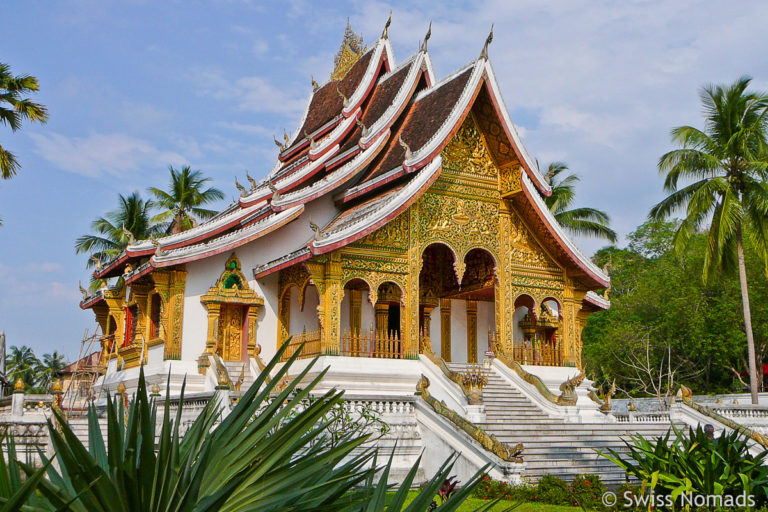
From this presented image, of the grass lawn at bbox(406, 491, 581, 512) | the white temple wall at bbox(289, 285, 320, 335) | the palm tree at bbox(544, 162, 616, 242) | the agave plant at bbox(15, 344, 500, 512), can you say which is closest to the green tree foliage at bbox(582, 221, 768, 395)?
the palm tree at bbox(544, 162, 616, 242)

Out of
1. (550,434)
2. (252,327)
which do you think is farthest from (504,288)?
(252,327)

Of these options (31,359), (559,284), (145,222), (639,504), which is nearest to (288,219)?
(559,284)

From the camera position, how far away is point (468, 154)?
16312mm

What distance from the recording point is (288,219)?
14.9 metres

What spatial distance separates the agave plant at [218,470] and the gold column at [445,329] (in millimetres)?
14669

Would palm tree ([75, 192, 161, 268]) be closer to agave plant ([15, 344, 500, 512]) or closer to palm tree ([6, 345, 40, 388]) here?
agave plant ([15, 344, 500, 512])

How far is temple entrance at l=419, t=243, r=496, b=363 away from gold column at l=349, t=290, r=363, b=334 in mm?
1792

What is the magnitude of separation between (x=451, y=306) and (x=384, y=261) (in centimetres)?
345

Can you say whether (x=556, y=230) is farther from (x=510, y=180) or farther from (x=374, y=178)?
(x=374, y=178)

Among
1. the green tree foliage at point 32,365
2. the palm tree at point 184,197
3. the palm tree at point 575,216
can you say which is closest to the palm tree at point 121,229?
the palm tree at point 184,197

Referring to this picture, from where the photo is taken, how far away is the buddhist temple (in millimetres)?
14227

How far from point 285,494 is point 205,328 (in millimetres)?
12598

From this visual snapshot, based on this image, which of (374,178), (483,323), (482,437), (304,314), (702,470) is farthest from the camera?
(483,323)

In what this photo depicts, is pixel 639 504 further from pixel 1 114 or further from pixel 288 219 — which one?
pixel 1 114
